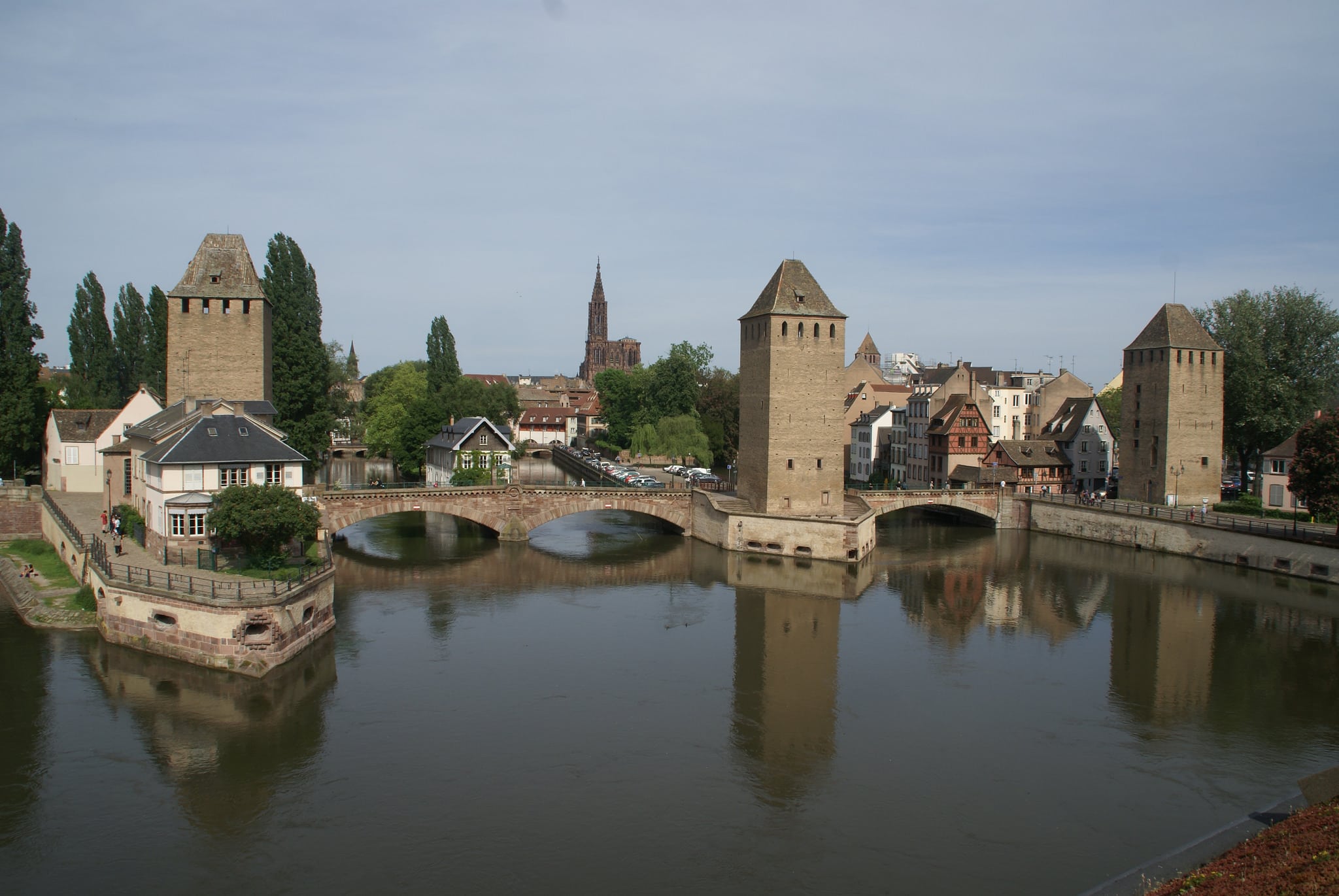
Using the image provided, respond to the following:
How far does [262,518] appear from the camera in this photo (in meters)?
24.6

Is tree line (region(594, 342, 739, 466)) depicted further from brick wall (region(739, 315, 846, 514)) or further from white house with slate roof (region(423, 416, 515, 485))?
brick wall (region(739, 315, 846, 514))

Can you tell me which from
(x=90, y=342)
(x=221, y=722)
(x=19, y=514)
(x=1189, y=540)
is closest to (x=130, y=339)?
(x=90, y=342)

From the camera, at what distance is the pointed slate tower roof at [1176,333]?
1806 inches

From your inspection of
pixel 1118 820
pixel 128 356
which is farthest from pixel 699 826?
pixel 128 356

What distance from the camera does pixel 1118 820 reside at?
15.9m

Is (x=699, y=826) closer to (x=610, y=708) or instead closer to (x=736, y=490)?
(x=610, y=708)

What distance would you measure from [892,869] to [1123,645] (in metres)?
16.3

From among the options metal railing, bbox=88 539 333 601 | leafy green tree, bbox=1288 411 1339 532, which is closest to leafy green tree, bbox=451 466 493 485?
metal railing, bbox=88 539 333 601

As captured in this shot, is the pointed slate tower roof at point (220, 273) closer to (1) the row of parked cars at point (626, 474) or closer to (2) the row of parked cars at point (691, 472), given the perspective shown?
(1) the row of parked cars at point (626, 474)

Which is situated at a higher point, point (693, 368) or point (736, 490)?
point (693, 368)

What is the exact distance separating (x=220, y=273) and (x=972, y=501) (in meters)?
36.5

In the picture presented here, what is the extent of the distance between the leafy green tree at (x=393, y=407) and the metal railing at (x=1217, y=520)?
38515 millimetres

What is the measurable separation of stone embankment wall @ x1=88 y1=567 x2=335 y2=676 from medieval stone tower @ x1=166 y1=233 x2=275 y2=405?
1411 cm

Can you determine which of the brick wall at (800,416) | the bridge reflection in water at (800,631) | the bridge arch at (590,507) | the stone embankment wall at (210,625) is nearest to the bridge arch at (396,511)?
the bridge reflection in water at (800,631)
